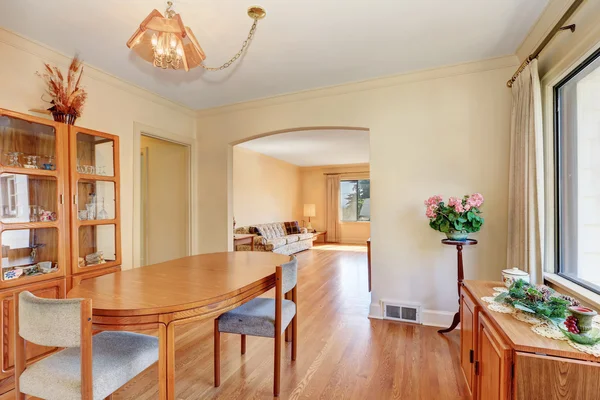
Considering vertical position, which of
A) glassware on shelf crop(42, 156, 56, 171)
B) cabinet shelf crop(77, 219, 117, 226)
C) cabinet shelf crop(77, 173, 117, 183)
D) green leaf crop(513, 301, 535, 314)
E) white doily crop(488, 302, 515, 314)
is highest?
glassware on shelf crop(42, 156, 56, 171)

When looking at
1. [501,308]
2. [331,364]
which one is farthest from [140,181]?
[501,308]

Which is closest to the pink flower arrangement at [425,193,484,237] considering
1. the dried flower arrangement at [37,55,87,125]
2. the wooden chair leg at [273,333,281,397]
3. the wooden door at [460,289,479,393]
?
the wooden door at [460,289,479,393]

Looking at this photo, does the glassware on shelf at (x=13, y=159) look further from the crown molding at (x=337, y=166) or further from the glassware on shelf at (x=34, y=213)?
the crown molding at (x=337, y=166)

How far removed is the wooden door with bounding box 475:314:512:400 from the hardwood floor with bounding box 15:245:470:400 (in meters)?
0.55

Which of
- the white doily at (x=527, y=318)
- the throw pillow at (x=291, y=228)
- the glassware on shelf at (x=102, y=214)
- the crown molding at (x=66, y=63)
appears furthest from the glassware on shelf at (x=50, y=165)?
the throw pillow at (x=291, y=228)

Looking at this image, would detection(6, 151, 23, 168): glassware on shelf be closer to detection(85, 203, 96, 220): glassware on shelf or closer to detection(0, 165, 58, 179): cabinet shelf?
detection(0, 165, 58, 179): cabinet shelf

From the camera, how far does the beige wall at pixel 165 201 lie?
393cm

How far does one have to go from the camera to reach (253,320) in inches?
74.1

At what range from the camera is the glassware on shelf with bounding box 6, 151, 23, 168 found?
205cm

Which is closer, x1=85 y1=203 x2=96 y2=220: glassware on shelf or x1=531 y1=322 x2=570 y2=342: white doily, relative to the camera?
x1=531 y1=322 x2=570 y2=342: white doily

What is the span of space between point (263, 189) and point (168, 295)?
246 inches

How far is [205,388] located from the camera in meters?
1.90

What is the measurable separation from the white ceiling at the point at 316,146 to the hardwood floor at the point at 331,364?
10.9 ft

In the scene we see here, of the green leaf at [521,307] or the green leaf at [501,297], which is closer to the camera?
the green leaf at [521,307]
